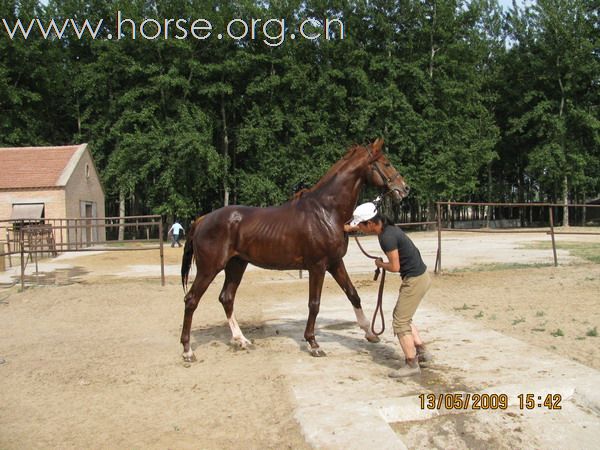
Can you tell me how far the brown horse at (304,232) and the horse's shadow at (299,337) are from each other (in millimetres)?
242

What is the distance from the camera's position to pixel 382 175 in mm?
5914

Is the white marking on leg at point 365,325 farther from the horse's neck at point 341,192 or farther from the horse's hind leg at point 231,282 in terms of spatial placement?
the horse's hind leg at point 231,282

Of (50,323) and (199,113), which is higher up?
(199,113)

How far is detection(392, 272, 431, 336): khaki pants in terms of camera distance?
15.8 feet

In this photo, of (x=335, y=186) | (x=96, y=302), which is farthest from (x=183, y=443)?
(x=96, y=302)

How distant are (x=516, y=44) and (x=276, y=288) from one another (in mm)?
41274

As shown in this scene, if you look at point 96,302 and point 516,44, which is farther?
point 516,44

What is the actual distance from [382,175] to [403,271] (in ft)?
4.57

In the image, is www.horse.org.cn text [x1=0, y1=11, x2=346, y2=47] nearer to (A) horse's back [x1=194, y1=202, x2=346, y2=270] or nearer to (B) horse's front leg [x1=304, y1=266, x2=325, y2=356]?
(A) horse's back [x1=194, y1=202, x2=346, y2=270]

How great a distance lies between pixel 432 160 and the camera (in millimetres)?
36281

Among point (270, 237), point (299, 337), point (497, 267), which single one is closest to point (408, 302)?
point (270, 237)

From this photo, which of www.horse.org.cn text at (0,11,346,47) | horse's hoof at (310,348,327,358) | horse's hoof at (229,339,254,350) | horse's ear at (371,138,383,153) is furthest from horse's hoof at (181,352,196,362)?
www.horse.org.cn text at (0,11,346,47)

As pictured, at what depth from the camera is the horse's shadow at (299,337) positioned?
232 inches

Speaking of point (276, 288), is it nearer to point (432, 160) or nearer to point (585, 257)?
point (585, 257)
